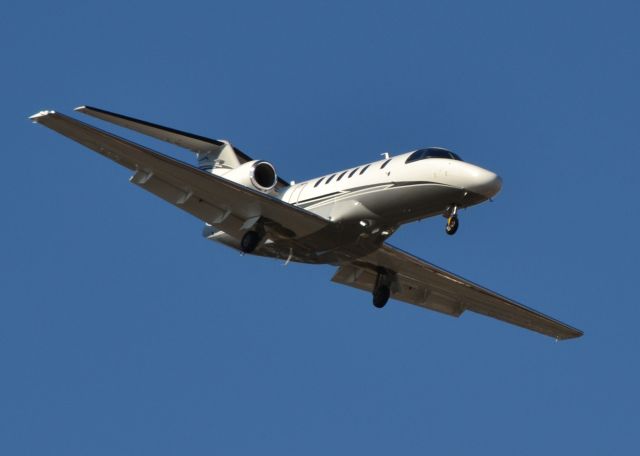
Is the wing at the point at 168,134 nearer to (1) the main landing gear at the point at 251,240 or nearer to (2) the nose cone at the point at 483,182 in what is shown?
(1) the main landing gear at the point at 251,240

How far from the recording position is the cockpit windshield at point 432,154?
28969 millimetres

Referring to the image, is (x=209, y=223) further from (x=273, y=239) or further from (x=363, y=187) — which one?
(x=363, y=187)

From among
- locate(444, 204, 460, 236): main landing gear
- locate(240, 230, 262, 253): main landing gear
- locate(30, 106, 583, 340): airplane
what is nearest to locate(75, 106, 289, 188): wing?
locate(30, 106, 583, 340): airplane

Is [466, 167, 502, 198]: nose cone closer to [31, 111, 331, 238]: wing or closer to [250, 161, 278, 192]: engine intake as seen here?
[31, 111, 331, 238]: wing

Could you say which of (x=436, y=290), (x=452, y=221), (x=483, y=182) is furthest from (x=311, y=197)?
(x=436, y=290)

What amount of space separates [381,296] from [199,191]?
211 inches

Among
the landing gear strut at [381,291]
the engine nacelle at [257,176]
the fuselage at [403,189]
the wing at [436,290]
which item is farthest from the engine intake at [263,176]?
the landing gear strut at [381,291]

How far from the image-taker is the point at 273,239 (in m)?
30.9

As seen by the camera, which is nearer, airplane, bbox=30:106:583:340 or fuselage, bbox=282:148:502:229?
fuselage, bbox=282:148:502:229

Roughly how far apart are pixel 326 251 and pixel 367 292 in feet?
11.3

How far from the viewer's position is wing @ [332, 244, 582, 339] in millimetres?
32844

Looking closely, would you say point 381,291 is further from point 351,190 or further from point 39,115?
point 39,115

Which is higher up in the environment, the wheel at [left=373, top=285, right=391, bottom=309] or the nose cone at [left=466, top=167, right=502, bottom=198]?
the nose cone at [left=466, top=167, right=502, bottom=198]

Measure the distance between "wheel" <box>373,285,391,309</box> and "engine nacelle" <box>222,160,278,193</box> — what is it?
12.5 ft
